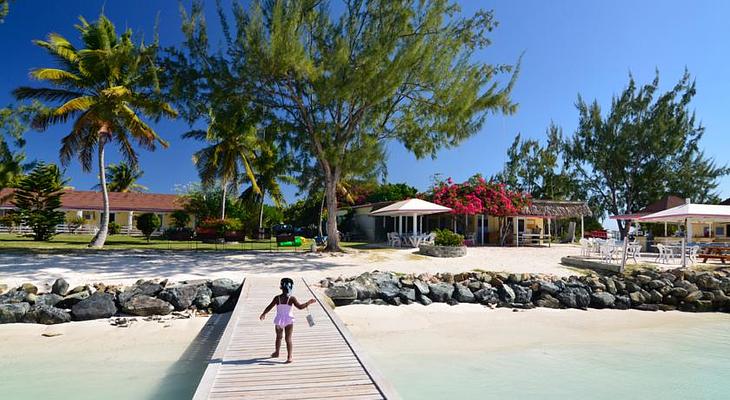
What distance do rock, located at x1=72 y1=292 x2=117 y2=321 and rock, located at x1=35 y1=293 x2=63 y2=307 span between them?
0.51 meters

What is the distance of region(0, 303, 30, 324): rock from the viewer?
9109mm

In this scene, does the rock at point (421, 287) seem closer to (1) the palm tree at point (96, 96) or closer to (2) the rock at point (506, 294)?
(2) the rock at point (506, 294)

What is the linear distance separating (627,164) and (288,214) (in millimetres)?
29478

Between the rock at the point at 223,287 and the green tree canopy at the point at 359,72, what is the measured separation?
8.37 m

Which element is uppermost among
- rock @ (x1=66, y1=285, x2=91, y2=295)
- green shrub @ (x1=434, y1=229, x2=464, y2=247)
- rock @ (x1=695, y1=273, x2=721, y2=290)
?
green shrub @ (x1=434, y1=229, x2=464, y2=247)

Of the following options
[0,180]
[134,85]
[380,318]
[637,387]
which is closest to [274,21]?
[134,85]

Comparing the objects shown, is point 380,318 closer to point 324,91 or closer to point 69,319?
point 69,319

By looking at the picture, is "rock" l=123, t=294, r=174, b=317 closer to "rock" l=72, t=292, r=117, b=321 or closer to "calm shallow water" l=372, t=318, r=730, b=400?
"rock" l=72, t=292, r=117, b=321

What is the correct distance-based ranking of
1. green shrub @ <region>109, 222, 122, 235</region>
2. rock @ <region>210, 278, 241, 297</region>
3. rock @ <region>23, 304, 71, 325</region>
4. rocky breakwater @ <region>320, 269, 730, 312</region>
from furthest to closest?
green shrub @ <region>109, 222, 122, 235</region> → rocky breakwater @ <region>320, 269, 730, 312</region> → rock @ <region>210, 278, 241, 297</region> → rock @ <region>23, 304, 71, 325</region>

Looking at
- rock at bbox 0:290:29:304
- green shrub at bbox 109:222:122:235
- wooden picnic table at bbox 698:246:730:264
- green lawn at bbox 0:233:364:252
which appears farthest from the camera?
green shrub at bbox 109:222:122:235

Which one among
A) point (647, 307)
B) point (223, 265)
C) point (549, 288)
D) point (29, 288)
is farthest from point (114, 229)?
point (647, 307)

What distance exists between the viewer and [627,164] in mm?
38531

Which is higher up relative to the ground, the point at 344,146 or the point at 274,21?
the point at 274,21

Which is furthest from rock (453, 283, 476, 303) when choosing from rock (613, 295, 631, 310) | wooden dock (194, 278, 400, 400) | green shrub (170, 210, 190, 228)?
green shrub (170, 210, 190, 228)
